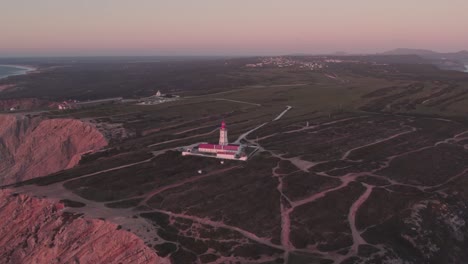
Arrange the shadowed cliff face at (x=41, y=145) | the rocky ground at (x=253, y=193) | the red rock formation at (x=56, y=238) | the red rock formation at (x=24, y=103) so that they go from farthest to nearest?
1. the red rock formation at (x=24, y=103)
2. the shadowed cliff face at (x=41, y=145)
3. the rocky ground at (x=253, y=193)
4. the red rock formation at (x=56, y=238)

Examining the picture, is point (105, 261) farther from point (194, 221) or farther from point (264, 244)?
point (264, 244)

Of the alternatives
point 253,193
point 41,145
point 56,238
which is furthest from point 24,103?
point 253,193

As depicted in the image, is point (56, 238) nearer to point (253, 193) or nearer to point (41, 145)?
point (253, 193)

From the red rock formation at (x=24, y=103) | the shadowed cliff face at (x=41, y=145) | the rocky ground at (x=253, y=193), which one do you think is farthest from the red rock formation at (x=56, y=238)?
the red rock formation at (x=24, y=103)

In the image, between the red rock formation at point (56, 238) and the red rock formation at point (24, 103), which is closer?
the red rock formation at point (56, 238)

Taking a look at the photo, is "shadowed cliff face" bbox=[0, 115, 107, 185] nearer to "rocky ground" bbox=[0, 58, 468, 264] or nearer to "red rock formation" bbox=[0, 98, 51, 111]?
"rocky ground" bbox=[0, 58, 468, 264]

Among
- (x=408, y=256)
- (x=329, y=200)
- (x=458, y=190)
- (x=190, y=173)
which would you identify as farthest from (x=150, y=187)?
(x=458, y=190)

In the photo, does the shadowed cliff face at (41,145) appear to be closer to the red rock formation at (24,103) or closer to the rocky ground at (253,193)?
the rocky ground at (253,193)
